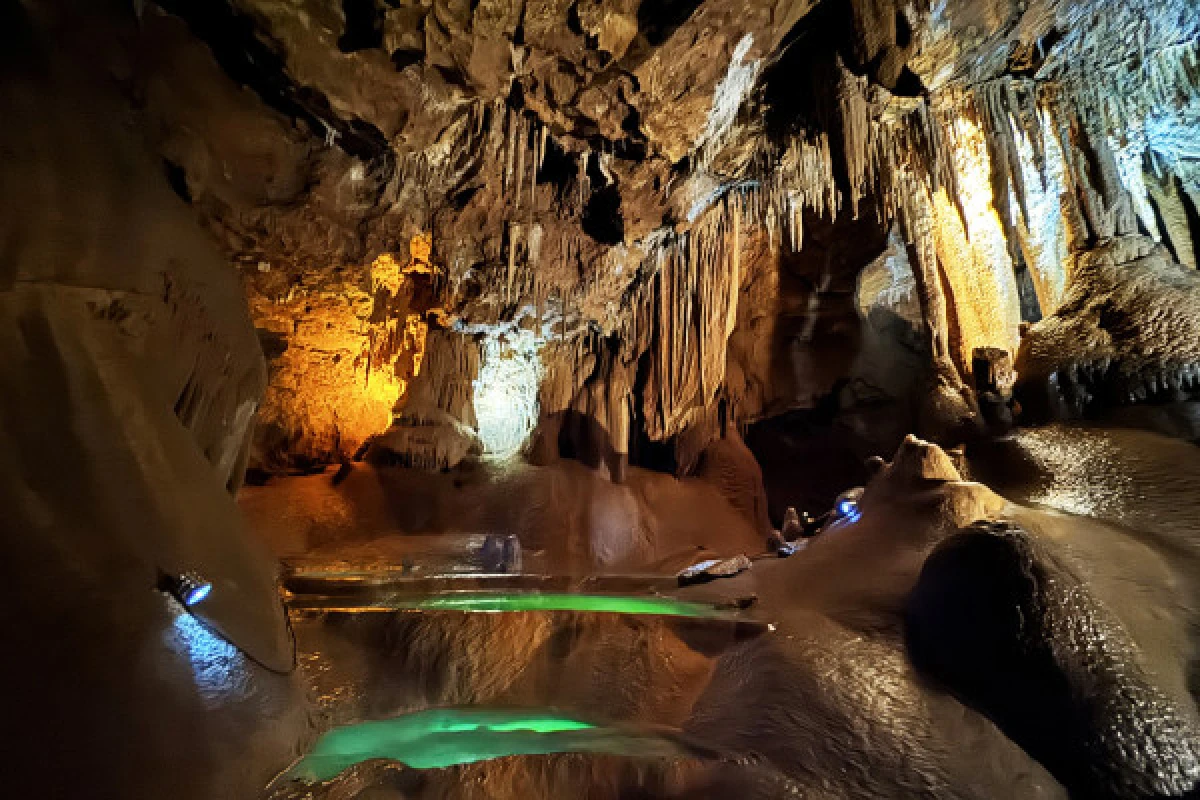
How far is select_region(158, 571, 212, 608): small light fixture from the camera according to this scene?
3.31 m

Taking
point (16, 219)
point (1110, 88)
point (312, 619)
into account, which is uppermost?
point (1110, 88)

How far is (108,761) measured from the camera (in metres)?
2.67

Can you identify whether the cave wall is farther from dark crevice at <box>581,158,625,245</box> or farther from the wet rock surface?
dark crevice at <box>581,158,625,245</box>

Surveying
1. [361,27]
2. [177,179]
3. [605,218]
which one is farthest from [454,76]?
[605,218]

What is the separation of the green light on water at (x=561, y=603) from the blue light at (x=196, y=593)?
1.87 meters

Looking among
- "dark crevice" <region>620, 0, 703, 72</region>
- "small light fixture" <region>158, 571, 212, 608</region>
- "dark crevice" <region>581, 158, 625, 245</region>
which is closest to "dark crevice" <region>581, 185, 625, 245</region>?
"dark crevice" <region>581, 158, 625, 245</region>

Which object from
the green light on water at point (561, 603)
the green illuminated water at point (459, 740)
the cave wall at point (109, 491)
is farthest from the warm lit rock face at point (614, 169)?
the green illuminated water at point (459, 740)

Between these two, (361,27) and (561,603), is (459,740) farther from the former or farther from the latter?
(361,27)

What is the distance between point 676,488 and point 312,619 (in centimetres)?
893

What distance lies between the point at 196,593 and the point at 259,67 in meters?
5.10

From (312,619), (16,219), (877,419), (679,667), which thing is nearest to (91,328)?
(16,219)

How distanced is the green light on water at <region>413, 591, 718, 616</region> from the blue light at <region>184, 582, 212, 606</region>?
187cm

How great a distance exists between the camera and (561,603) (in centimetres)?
616

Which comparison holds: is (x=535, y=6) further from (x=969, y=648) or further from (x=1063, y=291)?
(x=1063, y=291)
